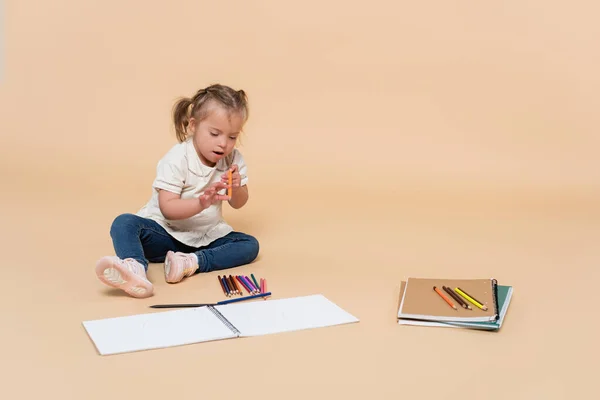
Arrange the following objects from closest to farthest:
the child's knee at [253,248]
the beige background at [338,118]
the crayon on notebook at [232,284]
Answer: the crayon on notebook at [232,284] → the child's knee at [253,248] → the beige background at [338,118]

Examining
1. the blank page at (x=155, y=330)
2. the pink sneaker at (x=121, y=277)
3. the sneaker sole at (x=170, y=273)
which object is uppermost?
the sneaker sole at (x=170, y=273)

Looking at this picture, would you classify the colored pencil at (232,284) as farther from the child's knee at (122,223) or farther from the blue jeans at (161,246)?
the child's knee at (122,223)

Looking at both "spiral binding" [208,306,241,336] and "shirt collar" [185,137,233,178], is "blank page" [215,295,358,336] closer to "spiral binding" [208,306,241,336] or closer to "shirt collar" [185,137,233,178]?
"spiral binding" [208,306,241,336]

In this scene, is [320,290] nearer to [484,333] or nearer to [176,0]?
[484,333]

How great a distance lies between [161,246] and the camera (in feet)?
9.06

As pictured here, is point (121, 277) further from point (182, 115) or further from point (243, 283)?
point (182, 115)

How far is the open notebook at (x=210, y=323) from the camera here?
2.00 metres

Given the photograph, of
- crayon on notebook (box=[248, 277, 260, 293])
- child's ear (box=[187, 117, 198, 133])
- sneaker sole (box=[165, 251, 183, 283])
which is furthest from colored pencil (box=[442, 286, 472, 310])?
child's ear (box=[187, 117, 198, 133])

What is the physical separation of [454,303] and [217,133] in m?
0.98

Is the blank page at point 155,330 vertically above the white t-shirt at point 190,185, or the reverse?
the white t-shirt at point 190,185

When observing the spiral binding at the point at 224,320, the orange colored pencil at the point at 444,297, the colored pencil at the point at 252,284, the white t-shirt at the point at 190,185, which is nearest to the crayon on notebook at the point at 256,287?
the colored pencil at the point at 252,284

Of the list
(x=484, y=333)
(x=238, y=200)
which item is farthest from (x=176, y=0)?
(x=484, y=333)

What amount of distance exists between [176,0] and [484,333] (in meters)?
2.77

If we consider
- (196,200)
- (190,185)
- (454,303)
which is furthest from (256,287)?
(454,303)
